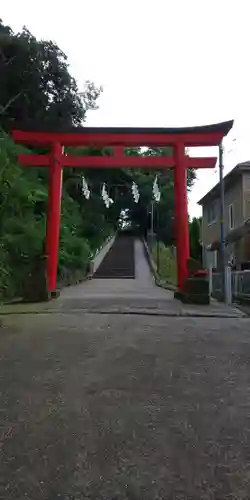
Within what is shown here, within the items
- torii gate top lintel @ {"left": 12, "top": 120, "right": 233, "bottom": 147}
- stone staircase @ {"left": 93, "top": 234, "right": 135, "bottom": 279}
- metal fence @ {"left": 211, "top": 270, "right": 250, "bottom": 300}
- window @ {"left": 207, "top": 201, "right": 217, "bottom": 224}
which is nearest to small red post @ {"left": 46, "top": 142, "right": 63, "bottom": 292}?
torii gate top lintel @ {"left": 12, "top": 120, "right": 233, "bottom": 147}

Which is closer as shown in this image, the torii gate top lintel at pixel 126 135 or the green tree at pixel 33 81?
the torii gate top lintel at pixel 126 135

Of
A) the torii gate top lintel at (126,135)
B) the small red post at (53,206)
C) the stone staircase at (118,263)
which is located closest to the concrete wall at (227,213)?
the stone staircase at (118,263)

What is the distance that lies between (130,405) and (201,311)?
24.4ft

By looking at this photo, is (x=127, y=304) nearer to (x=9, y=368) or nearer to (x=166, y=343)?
(x=166, y=343)

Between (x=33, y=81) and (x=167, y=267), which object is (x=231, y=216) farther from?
(x=33, y=81)

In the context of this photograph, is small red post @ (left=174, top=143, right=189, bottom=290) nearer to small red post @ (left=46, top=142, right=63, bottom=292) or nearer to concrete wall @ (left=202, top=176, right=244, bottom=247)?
small red post @ (left=46, top=142, right=63, bottom=292)

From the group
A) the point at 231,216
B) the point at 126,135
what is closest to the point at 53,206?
the point at 126,135

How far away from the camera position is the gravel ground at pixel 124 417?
3.42m

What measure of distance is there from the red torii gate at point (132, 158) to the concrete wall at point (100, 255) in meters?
18.0

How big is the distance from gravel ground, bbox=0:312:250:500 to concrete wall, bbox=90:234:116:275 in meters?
27.7

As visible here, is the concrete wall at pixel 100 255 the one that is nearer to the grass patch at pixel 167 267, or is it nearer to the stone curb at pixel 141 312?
the grass patch at pixel 167 267

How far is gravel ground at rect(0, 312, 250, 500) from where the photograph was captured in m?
3.42

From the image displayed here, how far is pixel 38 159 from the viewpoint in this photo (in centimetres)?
1766

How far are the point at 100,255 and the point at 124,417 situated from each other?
124 ft
